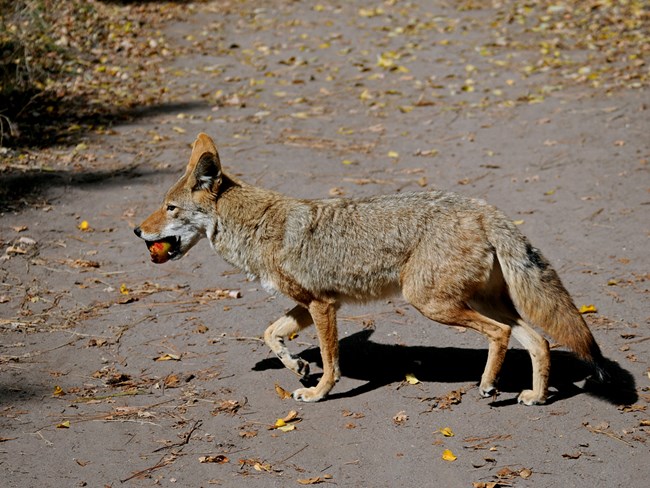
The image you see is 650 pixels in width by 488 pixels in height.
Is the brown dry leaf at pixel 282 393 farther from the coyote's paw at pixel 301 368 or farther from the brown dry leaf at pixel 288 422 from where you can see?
the brown dry leaf at pixel 288 422

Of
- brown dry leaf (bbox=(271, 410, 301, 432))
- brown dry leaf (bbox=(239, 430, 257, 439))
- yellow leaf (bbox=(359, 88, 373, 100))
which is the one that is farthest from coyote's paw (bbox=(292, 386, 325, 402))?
yellow leaf (bbox=(359, 88, 373, 100))

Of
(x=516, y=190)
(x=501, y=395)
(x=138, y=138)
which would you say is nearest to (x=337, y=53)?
(x=138, y=138)

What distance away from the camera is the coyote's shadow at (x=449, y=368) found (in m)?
6.40

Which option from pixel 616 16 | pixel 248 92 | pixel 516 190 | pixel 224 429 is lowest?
pixel 224 429

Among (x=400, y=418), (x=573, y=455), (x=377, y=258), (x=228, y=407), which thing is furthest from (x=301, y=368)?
(x=573, y=455)

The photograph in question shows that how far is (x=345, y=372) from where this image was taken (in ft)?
23.4

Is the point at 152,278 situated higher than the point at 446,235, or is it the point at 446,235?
the point at 446,235

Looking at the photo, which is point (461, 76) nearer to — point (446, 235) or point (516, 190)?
point (516, 190)

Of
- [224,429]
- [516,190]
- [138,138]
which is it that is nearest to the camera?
[224,429]

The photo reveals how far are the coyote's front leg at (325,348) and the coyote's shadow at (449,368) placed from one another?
161 mm

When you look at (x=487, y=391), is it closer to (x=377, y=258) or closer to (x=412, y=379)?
(x=412, y=379)

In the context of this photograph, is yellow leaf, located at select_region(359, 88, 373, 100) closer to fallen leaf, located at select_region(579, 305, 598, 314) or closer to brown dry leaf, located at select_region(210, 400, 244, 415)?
fallen leaf, located at select_region(579, 305, 598, 314)

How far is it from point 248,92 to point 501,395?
9.22 metres

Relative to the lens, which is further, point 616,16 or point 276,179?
point 616,16
